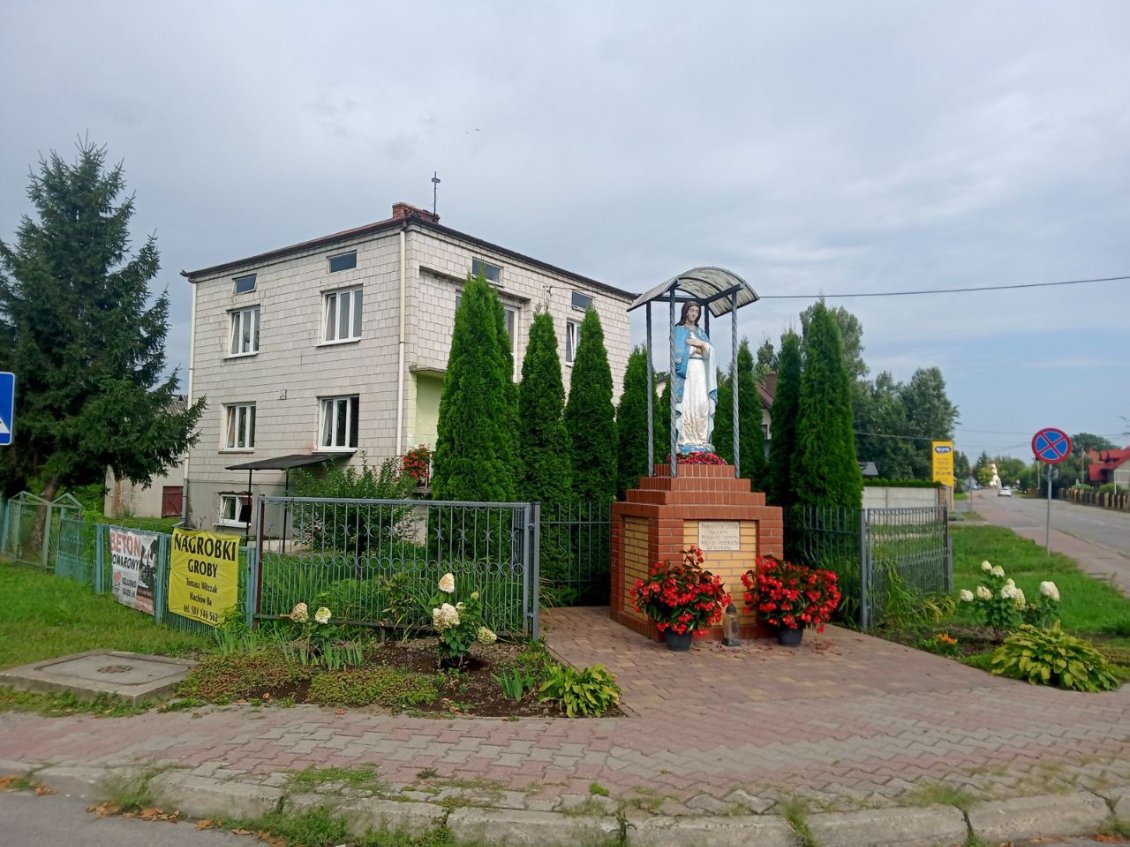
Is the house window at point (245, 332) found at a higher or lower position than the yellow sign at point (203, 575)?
higher

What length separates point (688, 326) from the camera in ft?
30.8

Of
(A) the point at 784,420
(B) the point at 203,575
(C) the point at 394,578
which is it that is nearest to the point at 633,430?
(A) the point at 784,420

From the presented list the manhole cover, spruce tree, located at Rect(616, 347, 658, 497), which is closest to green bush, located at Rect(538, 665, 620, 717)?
the manhole cover

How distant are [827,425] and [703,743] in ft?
21.2

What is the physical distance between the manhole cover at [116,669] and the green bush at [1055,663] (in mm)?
7879

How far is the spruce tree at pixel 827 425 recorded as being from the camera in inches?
409

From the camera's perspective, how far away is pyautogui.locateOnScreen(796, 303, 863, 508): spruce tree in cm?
1039

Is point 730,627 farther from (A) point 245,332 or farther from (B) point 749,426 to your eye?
(A) point 245,332

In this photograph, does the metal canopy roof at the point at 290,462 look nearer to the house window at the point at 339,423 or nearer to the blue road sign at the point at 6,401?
the house window at the point at 339,423

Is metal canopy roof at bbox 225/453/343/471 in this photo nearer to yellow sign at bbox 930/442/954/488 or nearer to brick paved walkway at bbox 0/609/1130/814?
brick paved walkway at bbox 0/609/1130/814

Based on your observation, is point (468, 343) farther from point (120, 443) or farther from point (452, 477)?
point (120, 443)

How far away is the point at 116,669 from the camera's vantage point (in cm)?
667

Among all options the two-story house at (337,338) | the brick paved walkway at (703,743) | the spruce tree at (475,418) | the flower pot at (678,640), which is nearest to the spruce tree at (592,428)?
the spruce tree at (475,418)

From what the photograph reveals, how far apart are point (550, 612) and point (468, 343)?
3.70 metres
